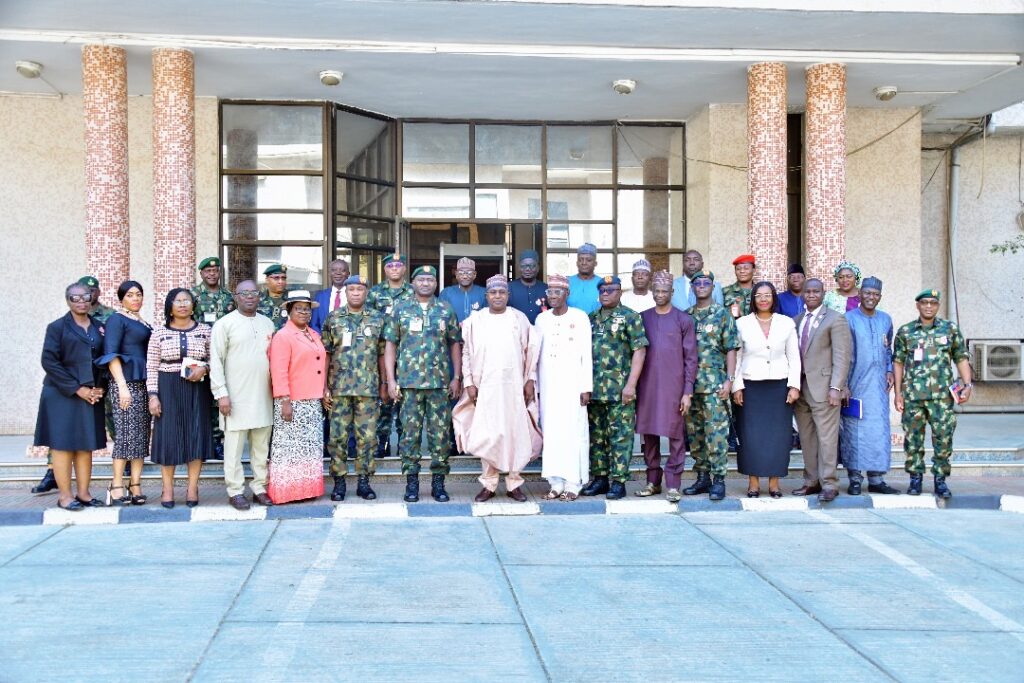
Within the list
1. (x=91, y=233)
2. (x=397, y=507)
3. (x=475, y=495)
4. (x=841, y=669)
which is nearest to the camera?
(x=841, y=669)

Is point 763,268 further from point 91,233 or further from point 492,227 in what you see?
point 91,233

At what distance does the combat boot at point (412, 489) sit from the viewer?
7996 millimetres

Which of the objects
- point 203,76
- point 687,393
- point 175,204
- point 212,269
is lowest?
point 687,393

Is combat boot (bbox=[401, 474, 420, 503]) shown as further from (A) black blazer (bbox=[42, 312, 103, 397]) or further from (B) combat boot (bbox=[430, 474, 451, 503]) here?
(A) black blazer (bbox=[42, 312, 103, 397])

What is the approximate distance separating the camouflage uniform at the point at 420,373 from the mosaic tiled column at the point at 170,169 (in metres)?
3.33

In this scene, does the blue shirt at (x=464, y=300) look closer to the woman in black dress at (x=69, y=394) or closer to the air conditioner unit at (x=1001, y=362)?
the woman in black dress at (x=69, y=394)

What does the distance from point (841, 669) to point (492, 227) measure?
32.6 ft

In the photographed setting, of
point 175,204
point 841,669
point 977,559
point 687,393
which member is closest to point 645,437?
point 687,393

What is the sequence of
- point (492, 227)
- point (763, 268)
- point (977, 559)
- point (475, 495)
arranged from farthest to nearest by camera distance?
point (492, 227) < point (763, 268) < point (475, 495) < point (977, 559)

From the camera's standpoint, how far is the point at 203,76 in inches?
445

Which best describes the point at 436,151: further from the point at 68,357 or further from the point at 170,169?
the point at 68,357

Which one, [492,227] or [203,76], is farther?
[492,227]

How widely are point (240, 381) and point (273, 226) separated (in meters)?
5.14

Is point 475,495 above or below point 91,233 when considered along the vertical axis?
below
